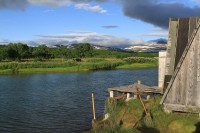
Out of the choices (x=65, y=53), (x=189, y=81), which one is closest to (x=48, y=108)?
(x=189, y=81)

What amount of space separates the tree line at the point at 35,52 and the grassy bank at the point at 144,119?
107 metres

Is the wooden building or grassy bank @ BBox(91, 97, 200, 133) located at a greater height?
the wooden building

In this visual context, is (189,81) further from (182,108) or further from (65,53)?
(65,53)

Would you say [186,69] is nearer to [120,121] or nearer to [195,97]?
[195,97]

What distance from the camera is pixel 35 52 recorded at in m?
144

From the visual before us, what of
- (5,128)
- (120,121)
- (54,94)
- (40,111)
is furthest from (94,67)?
(120,121)

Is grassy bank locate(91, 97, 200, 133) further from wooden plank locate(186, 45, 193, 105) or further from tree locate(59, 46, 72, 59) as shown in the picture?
tree locate(59, 46, 72, 59)

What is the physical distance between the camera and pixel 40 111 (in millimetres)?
40625

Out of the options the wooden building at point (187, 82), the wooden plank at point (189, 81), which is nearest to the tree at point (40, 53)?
the wooden building at point (187, 82)

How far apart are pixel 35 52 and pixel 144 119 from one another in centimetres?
12547

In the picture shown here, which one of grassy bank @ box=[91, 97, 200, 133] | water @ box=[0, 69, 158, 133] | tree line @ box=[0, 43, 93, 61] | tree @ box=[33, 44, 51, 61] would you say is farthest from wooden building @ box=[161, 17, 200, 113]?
tree @ box=[33, 44, 51, 61]

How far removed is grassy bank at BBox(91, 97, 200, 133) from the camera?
2069 centimetres

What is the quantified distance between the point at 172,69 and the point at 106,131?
1068 centimetres

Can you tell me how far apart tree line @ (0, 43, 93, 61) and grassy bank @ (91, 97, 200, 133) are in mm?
107193
